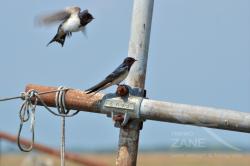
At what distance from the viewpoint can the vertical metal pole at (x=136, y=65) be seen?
6.39 meters

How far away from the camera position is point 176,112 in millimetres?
6145

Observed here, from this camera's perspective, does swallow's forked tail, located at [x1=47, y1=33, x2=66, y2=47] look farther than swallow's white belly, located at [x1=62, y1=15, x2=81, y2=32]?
Yes

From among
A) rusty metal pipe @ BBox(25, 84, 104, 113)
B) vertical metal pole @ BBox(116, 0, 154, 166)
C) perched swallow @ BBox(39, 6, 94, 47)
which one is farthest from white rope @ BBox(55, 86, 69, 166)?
perched swallow @ BBox(39, 6, 94, 47)

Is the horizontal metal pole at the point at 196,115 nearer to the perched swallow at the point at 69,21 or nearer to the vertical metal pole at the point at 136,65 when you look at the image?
the vertical metal pole at the point at 136,65

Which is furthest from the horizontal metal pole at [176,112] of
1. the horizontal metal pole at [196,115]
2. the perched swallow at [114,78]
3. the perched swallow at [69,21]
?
the perched swallow at [69,21]

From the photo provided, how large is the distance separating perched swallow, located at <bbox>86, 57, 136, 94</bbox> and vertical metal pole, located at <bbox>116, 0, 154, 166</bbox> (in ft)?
0.24

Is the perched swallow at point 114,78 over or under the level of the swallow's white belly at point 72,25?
under

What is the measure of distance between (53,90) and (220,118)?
1324 millimetres

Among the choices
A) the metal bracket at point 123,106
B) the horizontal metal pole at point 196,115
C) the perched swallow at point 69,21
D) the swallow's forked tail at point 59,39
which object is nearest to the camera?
the horizontal metal pole at point 196,115

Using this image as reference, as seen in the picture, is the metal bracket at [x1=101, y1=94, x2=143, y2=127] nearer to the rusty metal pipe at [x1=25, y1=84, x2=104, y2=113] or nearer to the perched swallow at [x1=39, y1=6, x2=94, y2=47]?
the rusty metal pipe at [x1=25, y1=84, x2=104, y2=113]

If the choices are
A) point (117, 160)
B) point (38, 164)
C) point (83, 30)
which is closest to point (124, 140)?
point (117, 160)

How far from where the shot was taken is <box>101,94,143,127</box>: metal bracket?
6297mm

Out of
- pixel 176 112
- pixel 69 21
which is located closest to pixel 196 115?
pixel 176 112

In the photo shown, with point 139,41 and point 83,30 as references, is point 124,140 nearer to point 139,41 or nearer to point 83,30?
point 139,41
